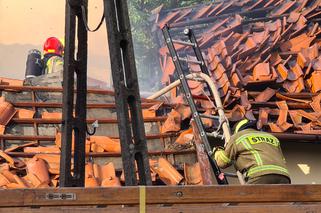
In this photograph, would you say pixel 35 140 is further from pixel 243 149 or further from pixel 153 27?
pixel 153 27

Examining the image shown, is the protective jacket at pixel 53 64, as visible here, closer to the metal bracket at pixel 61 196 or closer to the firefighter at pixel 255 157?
the firefighter at pixel 255 157

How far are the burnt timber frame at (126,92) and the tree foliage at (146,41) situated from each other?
9.47 metres

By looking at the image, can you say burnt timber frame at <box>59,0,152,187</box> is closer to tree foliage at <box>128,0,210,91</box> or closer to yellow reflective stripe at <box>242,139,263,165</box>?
yellow reflective stripe at <box>242,139,263,165</box>

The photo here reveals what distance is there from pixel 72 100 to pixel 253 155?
6.21 ft

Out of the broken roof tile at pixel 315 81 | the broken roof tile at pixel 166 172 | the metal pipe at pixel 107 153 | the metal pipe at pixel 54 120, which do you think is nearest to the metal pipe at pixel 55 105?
the metal pipe at pixel 54 120

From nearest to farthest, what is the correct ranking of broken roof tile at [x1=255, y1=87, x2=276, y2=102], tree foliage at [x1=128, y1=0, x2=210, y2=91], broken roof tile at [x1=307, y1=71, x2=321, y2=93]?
broken roof tile at [x1=255, y1=87, x2=276, y2=102], broken roof tile at [x1=307, y1=71, x2=321, y2=93], tree foliage at [x1=128, y1=0, x2=210, y2=91]

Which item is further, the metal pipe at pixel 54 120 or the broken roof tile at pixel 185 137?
the metal pipe at pixel 54 120

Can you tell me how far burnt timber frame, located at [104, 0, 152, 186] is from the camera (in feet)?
14.4

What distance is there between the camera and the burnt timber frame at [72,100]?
5043 millimetres

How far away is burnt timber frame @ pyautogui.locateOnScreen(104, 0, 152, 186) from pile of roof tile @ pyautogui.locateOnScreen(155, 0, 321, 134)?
379 cm

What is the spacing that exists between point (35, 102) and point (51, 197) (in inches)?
207

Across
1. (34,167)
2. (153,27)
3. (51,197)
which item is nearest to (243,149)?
(51,197)

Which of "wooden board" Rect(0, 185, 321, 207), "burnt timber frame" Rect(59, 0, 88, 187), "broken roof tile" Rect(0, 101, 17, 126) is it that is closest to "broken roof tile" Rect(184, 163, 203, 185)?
"burnt timber frame" Rect(59, 0, 88, 187)

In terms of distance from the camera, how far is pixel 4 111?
25.7ft
